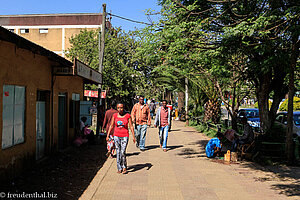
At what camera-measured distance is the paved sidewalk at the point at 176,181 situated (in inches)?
239

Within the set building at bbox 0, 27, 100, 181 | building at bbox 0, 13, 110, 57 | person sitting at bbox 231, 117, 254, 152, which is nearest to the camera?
building at bbox 0, 27, 100, 181

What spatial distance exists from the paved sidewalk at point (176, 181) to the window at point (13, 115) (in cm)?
204

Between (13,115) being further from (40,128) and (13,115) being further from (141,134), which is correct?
(141,134)

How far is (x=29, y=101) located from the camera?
8117 mm

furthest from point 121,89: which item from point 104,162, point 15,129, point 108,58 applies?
point 15,129

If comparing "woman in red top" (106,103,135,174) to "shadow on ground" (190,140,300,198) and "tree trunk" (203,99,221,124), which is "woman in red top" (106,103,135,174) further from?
"tree trunk" (203,99,221,124)

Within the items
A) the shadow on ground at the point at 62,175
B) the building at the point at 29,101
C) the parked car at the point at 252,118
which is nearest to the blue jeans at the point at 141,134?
the shadow on ground at the point at 62,175

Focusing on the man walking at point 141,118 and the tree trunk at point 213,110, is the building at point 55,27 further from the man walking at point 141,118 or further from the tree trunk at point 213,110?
the man walking at point 141,118

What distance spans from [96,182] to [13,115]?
239cm

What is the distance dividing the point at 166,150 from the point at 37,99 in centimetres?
487

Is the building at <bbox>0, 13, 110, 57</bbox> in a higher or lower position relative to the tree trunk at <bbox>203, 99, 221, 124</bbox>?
higher

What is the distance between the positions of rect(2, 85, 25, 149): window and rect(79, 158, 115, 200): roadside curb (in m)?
1.98

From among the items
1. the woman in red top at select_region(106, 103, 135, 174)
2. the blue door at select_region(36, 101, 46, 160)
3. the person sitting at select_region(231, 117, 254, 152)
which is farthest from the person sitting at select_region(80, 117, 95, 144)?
the person sitting at select_region(231, 117, 254, 152)

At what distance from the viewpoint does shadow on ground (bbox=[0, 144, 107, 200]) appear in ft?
20.4
